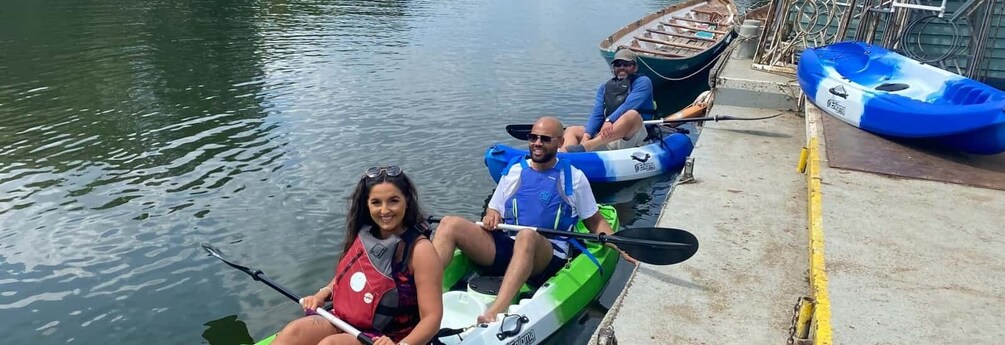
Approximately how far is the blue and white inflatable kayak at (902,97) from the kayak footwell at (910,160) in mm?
119

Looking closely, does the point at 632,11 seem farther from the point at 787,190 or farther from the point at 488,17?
the point at 787,190

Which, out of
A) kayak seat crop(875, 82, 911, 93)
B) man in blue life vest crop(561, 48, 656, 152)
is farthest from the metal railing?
man in blue life vest crop(561, 48, 656, 152)

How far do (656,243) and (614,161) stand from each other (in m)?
3.68

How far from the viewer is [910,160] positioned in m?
6.13

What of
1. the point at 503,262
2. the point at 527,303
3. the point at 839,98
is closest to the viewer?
the point at 527,303

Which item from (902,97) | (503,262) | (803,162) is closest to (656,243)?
(503,262)

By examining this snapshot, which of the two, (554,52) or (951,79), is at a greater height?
(951,79)

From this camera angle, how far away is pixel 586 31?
21.9 metres

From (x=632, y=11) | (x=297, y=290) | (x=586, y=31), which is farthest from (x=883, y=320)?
(x=632, y=11)

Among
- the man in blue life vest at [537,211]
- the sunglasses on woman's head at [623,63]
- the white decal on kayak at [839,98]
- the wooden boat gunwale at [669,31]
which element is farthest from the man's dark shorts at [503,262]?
the wooden boat gunwale at [669,31]

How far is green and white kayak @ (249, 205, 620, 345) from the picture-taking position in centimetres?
431

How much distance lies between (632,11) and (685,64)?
14.9 metres

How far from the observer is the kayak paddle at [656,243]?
4.48 metres

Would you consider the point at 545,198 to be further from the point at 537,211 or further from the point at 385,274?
the point at 385,274
